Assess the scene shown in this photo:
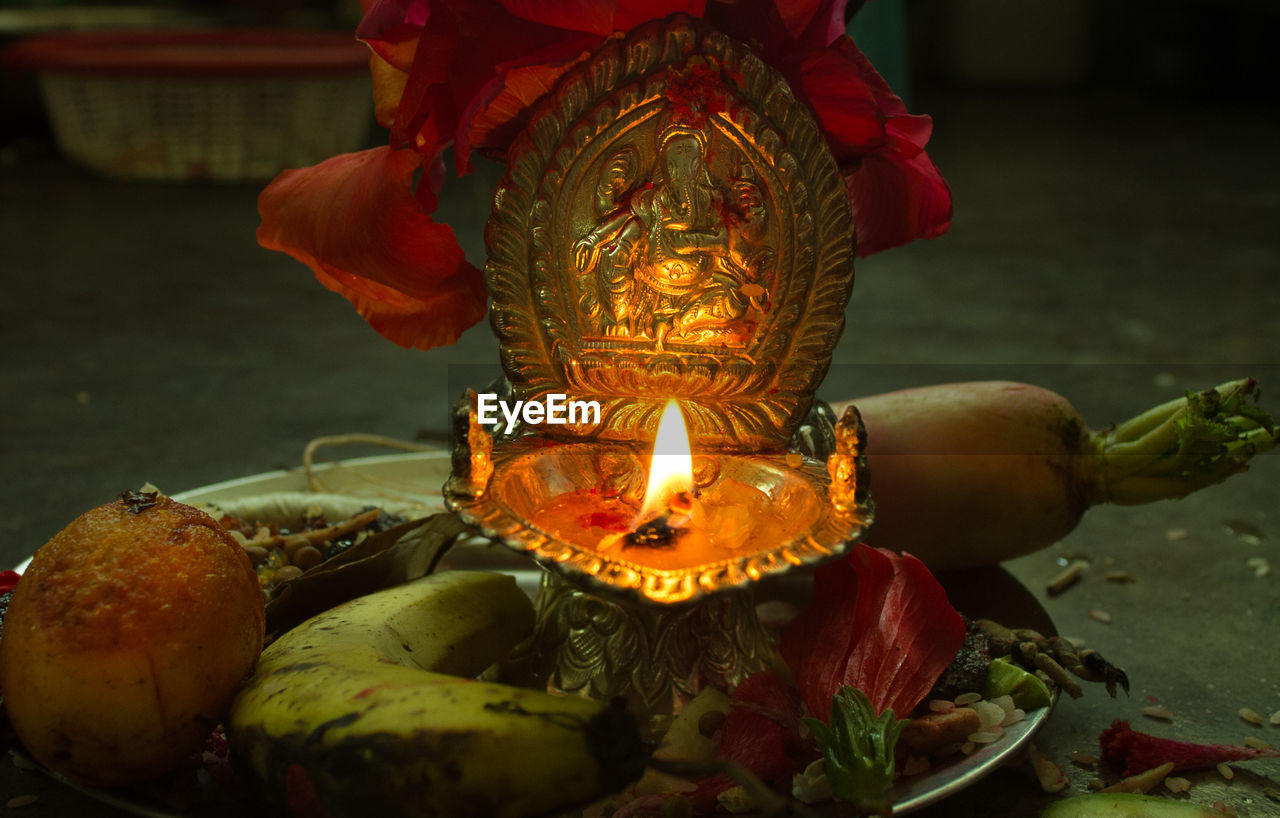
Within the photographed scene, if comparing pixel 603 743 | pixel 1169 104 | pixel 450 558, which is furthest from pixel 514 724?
pixel 1169 104

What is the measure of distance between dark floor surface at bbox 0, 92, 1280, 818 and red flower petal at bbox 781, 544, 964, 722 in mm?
96

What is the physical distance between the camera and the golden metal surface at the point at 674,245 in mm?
720

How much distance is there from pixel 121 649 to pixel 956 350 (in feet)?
5.97

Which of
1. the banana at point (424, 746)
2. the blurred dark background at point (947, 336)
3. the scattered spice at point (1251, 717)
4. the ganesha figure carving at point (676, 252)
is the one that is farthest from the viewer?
the blurred dark background at point (947, 336)

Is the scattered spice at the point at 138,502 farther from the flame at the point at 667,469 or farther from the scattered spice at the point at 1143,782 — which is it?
the scattered spice at the point at 1143,782

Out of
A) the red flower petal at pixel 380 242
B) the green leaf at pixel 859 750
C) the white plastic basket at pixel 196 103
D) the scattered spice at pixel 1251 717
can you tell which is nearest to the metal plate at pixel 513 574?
the green leaf at pixel 859 750

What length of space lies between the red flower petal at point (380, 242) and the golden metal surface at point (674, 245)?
5 cm

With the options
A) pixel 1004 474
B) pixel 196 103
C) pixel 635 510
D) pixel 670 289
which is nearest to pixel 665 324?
pixel 670 289

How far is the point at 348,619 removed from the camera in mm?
712

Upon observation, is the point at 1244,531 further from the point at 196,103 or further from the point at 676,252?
the point at 196,103

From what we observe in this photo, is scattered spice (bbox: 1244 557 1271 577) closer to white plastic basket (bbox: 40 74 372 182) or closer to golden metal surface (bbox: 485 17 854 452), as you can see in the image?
golden metal surface (bbox: 485 17 854 452)

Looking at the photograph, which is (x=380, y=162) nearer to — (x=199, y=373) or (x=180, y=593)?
(x=180, y=593)

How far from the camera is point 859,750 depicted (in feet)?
2.00

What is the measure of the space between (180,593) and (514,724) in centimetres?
21
